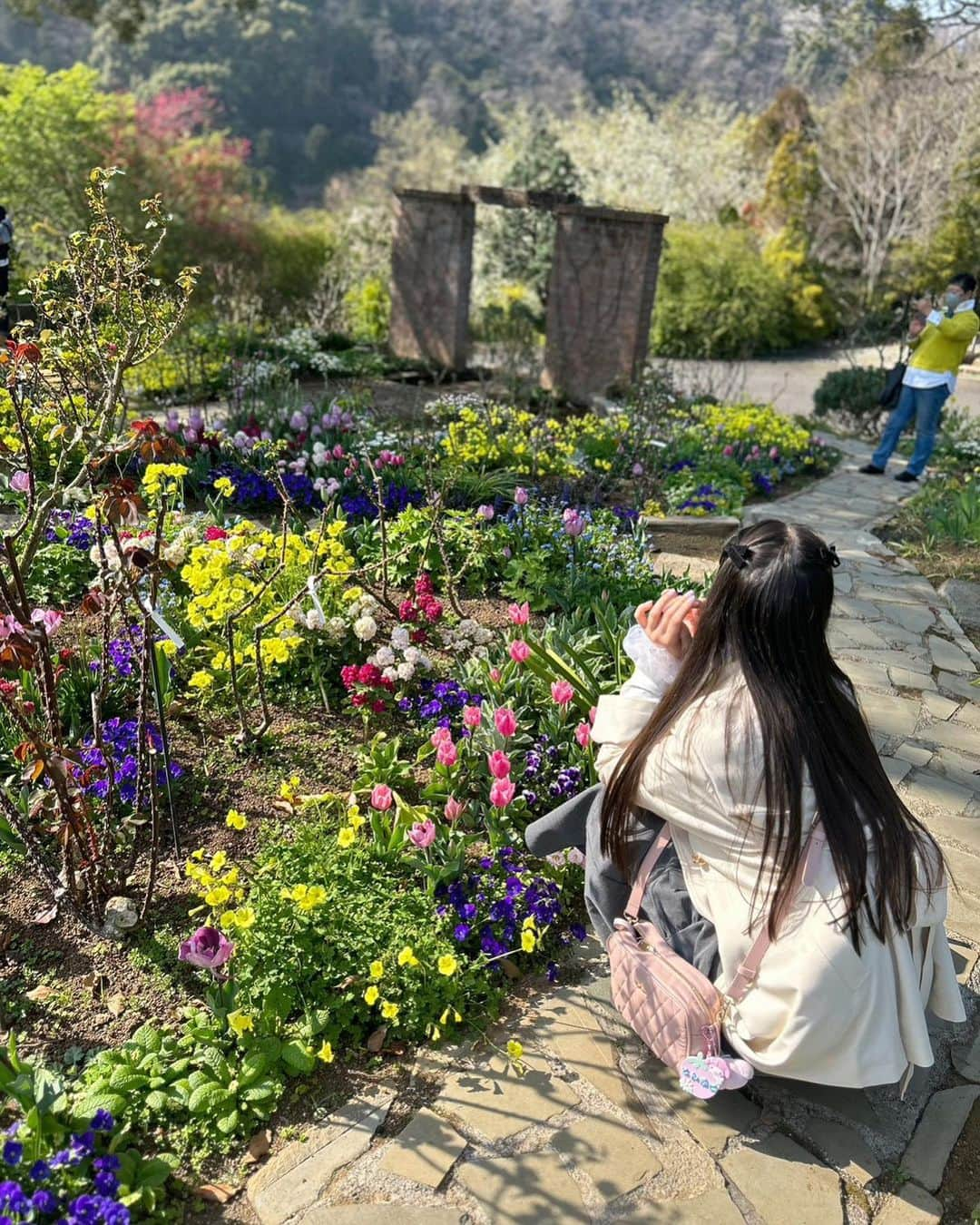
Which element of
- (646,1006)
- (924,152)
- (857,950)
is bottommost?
(646,1006)

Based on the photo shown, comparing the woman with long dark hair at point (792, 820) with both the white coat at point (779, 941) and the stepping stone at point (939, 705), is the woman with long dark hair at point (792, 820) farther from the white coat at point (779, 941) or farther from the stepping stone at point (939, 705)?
the stepping stone at point (939, 705)

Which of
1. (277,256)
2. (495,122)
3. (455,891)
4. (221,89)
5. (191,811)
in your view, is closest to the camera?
(455,891)

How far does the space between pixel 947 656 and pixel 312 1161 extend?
3.68 m

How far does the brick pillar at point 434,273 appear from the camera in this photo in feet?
32.6

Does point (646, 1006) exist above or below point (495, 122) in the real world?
below

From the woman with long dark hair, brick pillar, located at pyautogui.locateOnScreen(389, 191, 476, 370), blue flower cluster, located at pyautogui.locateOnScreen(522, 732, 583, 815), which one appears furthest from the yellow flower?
brick pillar, located at pyautogui.locateOnScreen(389, 191, 476, 370)

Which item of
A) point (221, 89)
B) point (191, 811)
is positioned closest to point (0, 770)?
point (191, 811)

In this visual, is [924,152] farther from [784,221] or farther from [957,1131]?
[957,1131]

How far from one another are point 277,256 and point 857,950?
15.4m

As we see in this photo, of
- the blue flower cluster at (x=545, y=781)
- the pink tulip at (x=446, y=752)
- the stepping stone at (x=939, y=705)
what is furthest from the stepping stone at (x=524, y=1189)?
the stepping stone at (x=939, y=705)

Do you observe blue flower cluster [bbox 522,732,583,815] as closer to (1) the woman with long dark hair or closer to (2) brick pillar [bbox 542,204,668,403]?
(1) the woman with long dark hair

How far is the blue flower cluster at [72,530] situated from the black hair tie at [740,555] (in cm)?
285

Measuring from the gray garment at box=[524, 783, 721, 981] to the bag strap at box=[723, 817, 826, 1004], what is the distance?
0.09 metres

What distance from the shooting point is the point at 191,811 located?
2.74m
